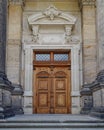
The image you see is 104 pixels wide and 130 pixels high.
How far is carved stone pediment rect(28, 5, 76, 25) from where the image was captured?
478 inches

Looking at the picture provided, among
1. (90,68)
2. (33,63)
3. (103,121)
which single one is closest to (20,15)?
(33,63)

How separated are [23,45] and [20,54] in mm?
475

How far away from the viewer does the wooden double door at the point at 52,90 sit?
1205 centimetres

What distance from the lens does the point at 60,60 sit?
12414 millimetres

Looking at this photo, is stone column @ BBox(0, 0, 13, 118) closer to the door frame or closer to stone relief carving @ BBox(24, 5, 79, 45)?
the door frame

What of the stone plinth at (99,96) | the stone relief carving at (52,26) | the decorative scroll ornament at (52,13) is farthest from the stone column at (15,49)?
the stone plinth at (99,96)

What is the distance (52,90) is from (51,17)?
294 cm

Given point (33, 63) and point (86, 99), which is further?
point (33, 63)

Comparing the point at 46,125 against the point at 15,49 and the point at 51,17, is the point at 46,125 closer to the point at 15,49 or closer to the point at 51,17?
the point at 15,49

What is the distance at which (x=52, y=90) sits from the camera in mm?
12180

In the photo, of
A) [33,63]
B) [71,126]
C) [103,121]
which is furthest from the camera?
[33,63]

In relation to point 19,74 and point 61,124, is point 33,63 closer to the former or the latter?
point 19,74

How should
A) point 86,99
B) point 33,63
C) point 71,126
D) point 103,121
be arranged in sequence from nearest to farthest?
point 71,126 < point 103,121 < point 86,99 < point 33,63

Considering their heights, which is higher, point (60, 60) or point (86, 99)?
point (60, 60)
